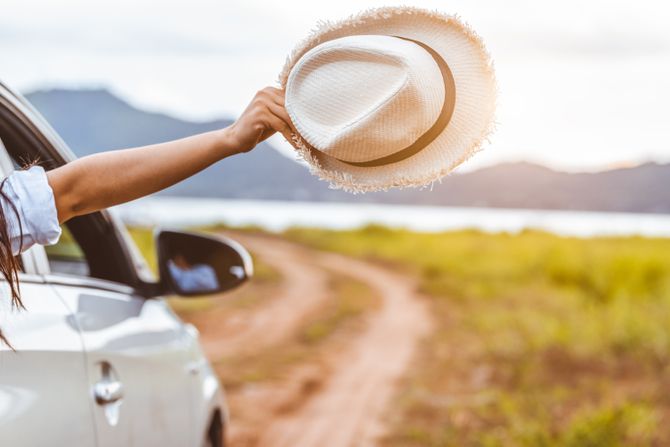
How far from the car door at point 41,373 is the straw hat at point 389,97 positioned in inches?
23.8

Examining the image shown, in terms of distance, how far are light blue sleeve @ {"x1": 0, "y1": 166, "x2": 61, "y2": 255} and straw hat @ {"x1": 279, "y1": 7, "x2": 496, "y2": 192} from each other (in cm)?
46

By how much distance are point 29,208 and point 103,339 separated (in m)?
0.69

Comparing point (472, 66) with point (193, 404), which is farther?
point (193, 404)

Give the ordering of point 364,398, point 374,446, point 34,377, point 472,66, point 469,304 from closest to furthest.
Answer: point 34,377
point 472,66
point 374,446
point 364,398
point 469,304

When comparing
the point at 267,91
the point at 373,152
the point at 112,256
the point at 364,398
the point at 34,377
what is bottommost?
the point at 364,398

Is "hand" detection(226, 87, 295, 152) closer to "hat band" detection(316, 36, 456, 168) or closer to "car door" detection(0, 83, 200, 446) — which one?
"hat band" detection(316, 36, 456, 168)

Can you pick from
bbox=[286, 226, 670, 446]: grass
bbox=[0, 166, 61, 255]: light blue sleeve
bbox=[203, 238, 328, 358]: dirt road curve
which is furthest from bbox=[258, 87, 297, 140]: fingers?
bbox=[203, 238, 328, 358]: dirt road curve

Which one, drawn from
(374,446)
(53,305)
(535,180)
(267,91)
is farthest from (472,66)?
(535,180)

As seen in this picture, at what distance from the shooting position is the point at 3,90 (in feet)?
6.81

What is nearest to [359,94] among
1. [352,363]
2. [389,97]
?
[389,97]

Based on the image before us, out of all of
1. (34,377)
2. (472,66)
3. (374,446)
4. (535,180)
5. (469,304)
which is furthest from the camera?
(535,180)

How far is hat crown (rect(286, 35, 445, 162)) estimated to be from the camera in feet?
5.69

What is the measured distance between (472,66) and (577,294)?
15860 mm

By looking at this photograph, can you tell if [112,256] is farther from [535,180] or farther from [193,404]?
[535,180]
